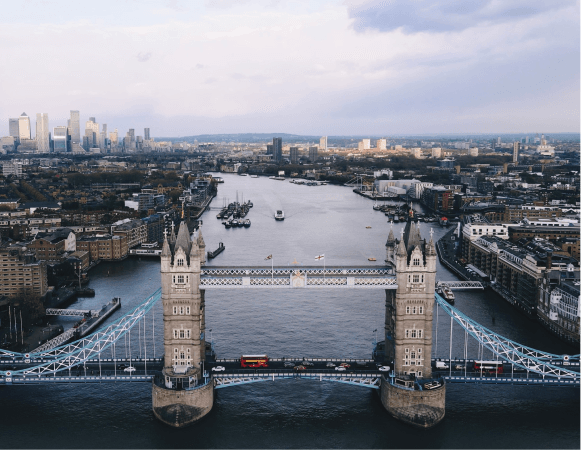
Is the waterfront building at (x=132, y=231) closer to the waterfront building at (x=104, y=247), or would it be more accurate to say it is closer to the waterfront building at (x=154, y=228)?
the waterfront building at (x=154, y=228)

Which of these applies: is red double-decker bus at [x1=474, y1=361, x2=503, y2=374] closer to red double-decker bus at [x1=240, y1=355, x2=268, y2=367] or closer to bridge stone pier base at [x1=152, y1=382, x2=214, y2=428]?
red double-decker bus at [x1=240, y1=355, x2=268, y2=367]

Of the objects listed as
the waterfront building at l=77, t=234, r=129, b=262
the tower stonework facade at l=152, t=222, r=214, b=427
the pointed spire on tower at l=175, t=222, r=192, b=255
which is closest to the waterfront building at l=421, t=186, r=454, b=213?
the waterfront building at l=77, t=234, r=129, b=262

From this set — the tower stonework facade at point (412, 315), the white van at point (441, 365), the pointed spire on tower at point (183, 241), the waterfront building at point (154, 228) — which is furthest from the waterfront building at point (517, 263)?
the waterfront building at point (154, 228)

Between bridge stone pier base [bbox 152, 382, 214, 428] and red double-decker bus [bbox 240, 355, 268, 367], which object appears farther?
red double-decker bus [bbox 240, 355, 268, 367]

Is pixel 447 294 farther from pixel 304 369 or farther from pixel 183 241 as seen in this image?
pixel 183 241

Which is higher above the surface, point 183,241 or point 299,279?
point 183,241

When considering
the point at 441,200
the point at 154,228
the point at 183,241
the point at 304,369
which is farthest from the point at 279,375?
the point at 441,200
